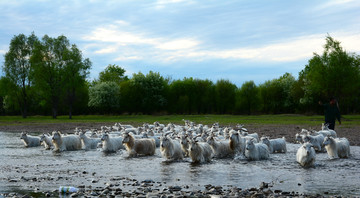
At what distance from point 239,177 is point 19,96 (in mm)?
69263

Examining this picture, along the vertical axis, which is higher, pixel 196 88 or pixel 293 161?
pixel 196 88

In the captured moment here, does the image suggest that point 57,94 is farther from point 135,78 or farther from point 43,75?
point 135,78

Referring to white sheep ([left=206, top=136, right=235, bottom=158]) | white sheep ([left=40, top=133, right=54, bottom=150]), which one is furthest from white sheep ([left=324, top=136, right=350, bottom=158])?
white sheep ([left=40, top=133, right=54, bottom=150])

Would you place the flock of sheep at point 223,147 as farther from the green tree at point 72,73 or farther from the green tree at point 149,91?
the green tree at point 149,91

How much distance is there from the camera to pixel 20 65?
237 feet

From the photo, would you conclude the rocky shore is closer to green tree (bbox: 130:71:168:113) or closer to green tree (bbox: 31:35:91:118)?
green tree (bbox: 31:35:91:118)

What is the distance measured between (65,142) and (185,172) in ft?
31.1

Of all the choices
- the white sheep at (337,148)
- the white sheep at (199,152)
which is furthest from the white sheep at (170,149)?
the white sheep at (337,148)

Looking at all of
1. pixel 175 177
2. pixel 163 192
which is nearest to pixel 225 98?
pixel 175 177

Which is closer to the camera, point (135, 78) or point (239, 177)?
point (239, 177)

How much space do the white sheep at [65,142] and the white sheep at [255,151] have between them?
9.38 metres

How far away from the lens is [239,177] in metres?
11.7

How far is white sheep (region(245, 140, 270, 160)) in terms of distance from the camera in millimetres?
15033

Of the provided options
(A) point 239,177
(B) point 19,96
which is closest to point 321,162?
(A) point 239,177
